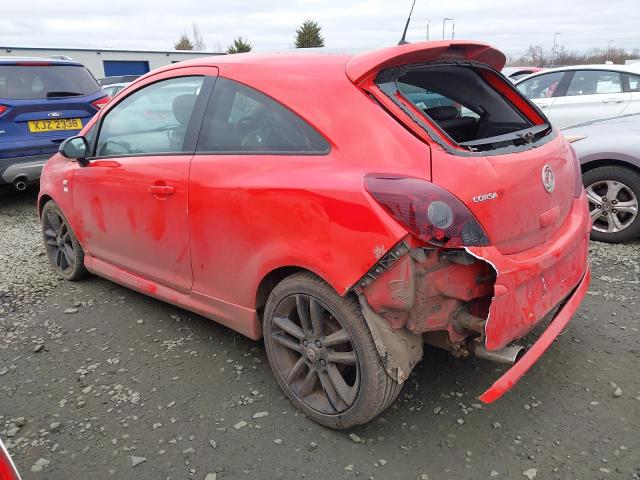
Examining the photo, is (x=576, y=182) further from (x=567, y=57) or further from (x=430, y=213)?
(x=567, y=57)

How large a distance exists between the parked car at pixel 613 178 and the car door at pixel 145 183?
11.5 feet

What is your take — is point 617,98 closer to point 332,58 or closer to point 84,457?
point 332,58

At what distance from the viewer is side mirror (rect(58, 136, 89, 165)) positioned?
357cm

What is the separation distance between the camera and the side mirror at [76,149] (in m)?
3.57

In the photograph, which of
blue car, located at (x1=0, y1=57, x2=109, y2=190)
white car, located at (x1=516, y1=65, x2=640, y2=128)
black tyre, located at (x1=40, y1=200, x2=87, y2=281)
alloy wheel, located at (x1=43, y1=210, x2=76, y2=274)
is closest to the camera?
black tyre, located at (x1=40, y1=200, x2=87, y2=281)

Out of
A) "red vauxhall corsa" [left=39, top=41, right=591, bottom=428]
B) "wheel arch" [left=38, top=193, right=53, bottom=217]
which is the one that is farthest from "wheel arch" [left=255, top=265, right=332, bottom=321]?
"wheel arch" [left=38, top=193, right=53, bottom=217]

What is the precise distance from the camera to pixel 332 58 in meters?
2.48

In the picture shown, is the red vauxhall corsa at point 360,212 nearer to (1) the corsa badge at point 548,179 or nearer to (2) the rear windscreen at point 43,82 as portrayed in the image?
(1) the corsa badge at point 548,179

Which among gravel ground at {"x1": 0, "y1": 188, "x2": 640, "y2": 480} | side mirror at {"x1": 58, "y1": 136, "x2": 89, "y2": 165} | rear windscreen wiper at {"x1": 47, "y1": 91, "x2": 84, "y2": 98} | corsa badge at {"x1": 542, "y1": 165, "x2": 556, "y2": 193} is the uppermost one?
rear windscreen wiper at {"x1": 47, "y1": 91, "x2": 84, "y2": 98}

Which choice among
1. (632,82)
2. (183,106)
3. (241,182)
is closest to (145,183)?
(183,106)

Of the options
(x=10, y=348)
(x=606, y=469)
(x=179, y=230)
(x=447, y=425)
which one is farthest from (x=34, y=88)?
(x=606, y=469)

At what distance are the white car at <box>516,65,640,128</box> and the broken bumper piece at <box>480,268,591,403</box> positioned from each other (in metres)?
5.00

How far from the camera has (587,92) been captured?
7059 mm

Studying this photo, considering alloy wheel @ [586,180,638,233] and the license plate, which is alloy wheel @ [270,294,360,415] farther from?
the license plate
